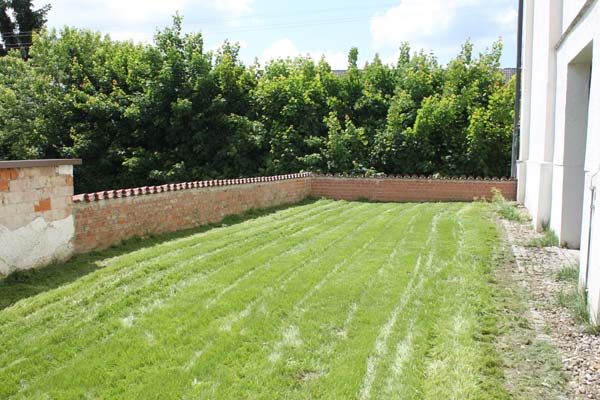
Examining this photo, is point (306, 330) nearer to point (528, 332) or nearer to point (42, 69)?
point (528, 332)

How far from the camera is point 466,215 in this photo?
39.8 feet

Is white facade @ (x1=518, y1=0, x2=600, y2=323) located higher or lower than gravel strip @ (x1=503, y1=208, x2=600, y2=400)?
higher

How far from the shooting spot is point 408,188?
647 inches

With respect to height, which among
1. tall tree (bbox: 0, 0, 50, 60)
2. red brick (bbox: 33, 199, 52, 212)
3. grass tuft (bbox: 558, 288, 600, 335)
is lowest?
grass tuft (bbox: 558, 288, 600, 335)

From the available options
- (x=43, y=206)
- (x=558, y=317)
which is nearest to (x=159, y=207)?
(x=43, y=206)

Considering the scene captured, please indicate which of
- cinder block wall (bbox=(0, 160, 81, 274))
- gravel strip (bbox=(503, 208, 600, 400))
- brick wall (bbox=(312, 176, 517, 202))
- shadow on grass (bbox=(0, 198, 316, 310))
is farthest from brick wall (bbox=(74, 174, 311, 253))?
gravel strip (bbox=(503, 208, 600, 400))

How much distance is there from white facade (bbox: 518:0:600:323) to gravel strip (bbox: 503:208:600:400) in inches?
12.0

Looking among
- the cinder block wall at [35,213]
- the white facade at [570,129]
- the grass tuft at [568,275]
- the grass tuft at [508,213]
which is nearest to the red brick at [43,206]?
the cinder block wall at [35,213]

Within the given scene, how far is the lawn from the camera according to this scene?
3633mm

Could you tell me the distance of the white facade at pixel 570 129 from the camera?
4941mm

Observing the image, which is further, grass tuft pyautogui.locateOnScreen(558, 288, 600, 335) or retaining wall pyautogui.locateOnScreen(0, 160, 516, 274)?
retaining wall pyautogui.locateOnScreen(0, 160, 516, 274)

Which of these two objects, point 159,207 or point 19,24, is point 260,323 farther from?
point 19,24

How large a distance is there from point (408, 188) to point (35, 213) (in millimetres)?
12153

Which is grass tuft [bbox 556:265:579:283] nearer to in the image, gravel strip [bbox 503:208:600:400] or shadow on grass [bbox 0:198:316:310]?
gravel strip [bbox 503:208:600:400]
